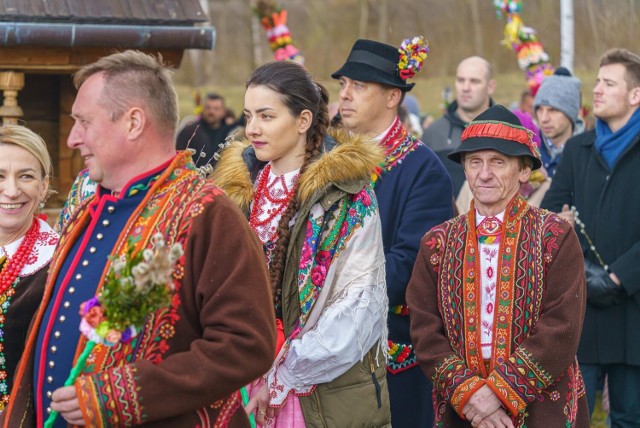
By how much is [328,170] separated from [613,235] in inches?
94.4

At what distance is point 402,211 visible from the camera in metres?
5.09

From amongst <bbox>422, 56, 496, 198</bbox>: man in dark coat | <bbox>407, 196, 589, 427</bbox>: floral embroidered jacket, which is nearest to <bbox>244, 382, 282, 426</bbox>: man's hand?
<bbox>407, 196, 589, 427</bbox>: floral embroidered jacket

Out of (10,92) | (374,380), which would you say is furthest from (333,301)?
(10,92)

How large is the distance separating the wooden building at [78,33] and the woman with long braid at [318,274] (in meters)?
2.16

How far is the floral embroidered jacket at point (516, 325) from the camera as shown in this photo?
4.35m

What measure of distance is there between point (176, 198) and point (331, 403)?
135 centimetres

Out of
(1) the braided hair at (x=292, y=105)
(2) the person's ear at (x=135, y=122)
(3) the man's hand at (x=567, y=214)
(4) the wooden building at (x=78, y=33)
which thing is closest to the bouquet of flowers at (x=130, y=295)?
(2) the person's ear at (x=135, y=122)

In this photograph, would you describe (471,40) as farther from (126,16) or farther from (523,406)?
(523,406)

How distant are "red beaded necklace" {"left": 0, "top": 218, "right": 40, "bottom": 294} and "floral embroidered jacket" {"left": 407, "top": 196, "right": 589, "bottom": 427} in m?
1.64

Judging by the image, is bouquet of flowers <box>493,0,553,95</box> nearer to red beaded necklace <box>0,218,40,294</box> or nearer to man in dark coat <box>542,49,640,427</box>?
man in dark coat <box>542,49,640,427</box>

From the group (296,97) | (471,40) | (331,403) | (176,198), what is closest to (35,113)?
(296,97)

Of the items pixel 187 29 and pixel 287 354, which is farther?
pixel 187 29

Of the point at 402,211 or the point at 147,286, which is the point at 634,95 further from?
the point at 147,286

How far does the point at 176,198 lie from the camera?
10.3ft
